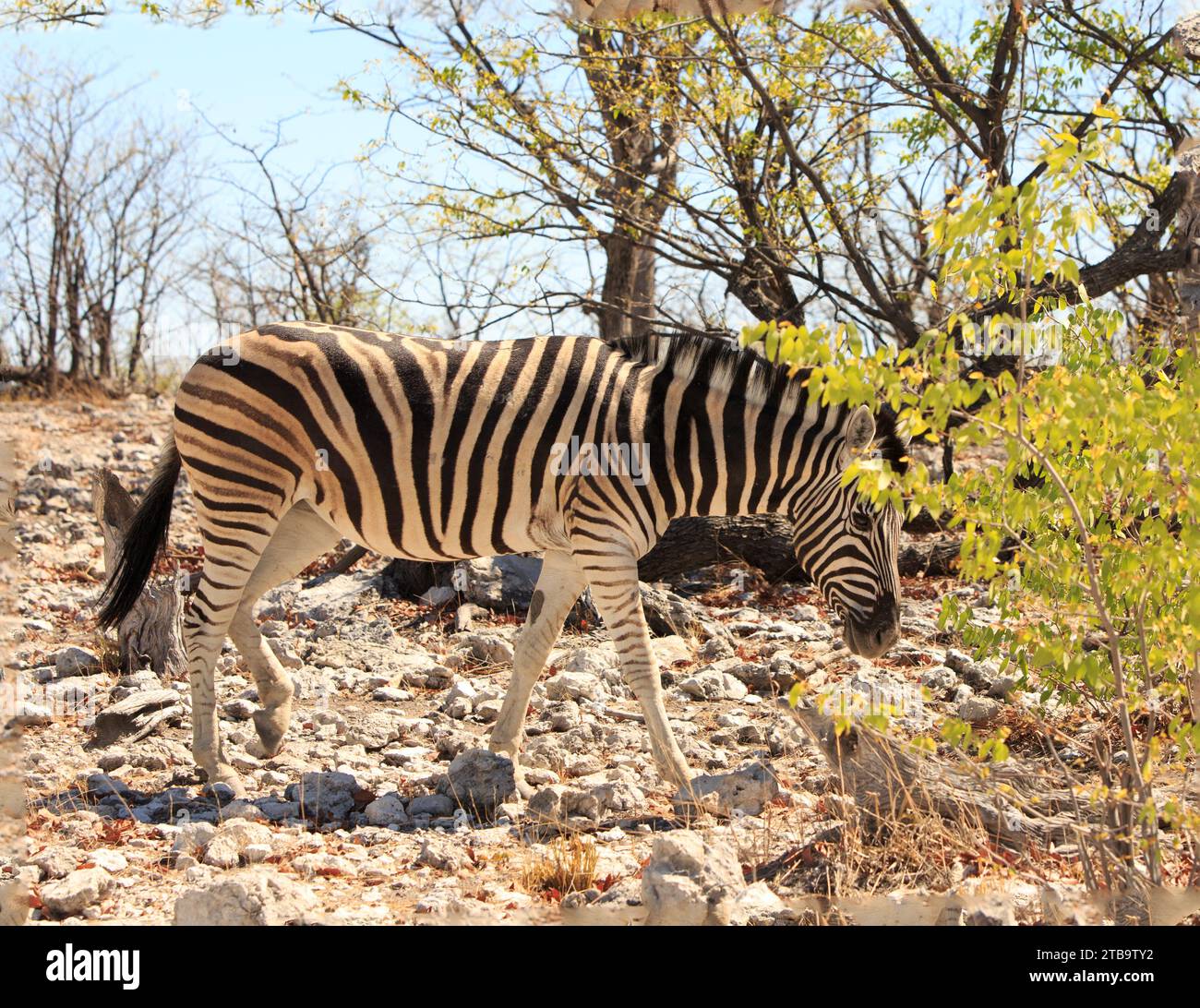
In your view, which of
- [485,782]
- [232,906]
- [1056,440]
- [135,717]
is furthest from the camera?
[135,717]

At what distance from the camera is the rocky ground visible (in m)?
4.23

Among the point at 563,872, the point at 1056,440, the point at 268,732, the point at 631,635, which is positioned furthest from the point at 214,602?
the point at 1056,440

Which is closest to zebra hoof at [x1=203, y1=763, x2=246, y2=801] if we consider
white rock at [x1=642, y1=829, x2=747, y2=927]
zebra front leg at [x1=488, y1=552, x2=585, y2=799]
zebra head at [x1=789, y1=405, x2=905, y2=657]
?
zebra front leg at [x1=488, y1=552, x2=585, y2=799]

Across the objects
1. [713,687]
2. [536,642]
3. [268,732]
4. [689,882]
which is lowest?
[689,882]

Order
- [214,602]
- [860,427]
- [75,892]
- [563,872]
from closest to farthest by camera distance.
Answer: [75,892], [563,872], [860,427], [214,602]

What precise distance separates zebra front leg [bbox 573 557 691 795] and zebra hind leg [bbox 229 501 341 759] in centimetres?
170

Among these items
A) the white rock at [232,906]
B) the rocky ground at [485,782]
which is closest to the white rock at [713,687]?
the rocky ground at [485,782]

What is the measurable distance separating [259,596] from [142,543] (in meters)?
0.79

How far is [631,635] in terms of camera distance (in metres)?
5.79

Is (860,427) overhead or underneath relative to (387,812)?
overhead

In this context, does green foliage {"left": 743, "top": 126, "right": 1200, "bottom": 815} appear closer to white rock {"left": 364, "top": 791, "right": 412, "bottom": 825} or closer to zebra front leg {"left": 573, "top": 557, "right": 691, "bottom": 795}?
zebra front leg {"left": 573, "top": 557, "right": 691, "bottom": 795}

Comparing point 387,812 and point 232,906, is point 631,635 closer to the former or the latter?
point 387,812

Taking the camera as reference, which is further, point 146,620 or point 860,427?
point 146,620
